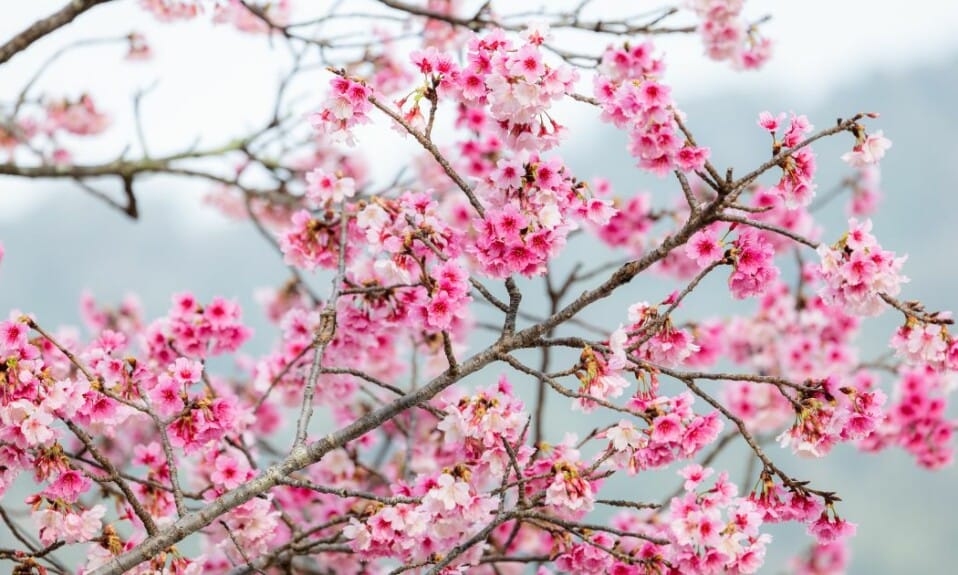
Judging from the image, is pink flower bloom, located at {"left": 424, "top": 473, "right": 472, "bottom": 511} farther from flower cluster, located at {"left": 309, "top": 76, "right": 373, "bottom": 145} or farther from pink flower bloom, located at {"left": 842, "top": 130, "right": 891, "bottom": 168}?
pink flower bloom, located at {"left": 842, "top": 130, "right": 891, "bottom": 168}

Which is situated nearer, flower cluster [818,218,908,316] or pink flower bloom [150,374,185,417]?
flower cluster [818,218,908,316]

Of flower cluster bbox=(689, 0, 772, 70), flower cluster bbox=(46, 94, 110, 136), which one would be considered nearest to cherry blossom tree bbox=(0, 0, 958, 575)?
flower cluster bbox=(689, 0, 772, 70)

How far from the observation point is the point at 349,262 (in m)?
4.46

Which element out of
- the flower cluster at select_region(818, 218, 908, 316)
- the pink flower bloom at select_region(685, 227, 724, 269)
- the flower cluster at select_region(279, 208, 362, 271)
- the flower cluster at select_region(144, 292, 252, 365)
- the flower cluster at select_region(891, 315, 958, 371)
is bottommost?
the flower cluster at select_region(891, 315, 958, 371)

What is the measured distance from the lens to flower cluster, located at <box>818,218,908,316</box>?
10.4 ft

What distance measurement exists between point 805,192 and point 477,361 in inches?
51.6

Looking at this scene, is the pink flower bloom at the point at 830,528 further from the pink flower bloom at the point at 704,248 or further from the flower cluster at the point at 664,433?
the pink flower bloom at the point at 704,248

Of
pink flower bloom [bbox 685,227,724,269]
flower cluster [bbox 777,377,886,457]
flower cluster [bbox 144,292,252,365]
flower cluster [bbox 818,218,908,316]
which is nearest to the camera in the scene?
flower cluster [bbox 818,218,908,316]

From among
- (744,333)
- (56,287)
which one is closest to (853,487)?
(56,287)

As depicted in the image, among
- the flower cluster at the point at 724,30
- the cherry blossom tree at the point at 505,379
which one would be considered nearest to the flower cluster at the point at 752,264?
the cherry blossom tree at the point at 505,379

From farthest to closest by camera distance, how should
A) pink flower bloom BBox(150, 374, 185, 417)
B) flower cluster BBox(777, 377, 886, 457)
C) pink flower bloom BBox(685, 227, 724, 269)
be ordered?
pink flower bloom BBox(150, 374, 185, 417), pink flower bloom BBox(685, 227, 724, 269), flower cluster BBox(777, 377, 886, 457)

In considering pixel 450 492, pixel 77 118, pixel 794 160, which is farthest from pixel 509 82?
pixel 77 118

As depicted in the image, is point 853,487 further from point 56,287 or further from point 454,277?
point 454,277

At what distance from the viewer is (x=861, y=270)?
10.5 ft
